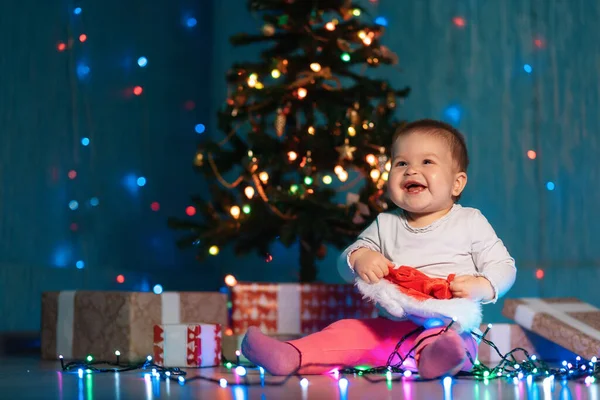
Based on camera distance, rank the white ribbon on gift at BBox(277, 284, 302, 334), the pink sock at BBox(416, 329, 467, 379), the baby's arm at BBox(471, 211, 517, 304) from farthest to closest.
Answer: the white ribbon on gift at BBox(277, 284, 302, 334)
the baby's arm at BBox(471, 211, 517, 304)
the pink sock at BBox(416, 329, 467, 379)

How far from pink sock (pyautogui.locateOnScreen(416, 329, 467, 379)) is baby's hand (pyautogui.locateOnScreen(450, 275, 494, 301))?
0.22 meters

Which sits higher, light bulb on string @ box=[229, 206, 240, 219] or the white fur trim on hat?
light bulb on string @ box=[229, 206, 240, 219]

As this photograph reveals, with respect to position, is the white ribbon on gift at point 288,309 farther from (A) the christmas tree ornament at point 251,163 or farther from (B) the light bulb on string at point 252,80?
(B) the light bulb on string at point 252,80

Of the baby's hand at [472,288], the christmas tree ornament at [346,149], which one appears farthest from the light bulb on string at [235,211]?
the baby's hand at [472,288]

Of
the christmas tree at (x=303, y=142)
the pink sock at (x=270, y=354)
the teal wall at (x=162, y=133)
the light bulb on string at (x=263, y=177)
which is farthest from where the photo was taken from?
the teal wall at (x=162, y=133)

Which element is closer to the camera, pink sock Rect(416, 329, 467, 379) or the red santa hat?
pink sock Rect(416, 329, 467, 379)

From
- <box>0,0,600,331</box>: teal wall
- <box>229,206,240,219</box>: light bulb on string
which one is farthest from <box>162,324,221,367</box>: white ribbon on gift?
<box>0,0,600,331</box>: teal wall

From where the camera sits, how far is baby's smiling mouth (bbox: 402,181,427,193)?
2373 mm

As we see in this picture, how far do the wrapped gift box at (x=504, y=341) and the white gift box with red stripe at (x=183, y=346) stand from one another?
87 centimetres

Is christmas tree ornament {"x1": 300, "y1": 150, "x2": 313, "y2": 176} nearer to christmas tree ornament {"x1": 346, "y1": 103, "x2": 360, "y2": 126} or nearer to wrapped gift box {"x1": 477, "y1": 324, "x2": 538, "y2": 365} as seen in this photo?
christmas tree ornament {"x1": 346, "y1": 103, "x2": 360, "y2": 126}

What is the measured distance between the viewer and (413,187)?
2.38 meters

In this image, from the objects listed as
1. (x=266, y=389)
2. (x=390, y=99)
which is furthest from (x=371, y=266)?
(x=390, y=99)

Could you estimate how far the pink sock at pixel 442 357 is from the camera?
1.93m

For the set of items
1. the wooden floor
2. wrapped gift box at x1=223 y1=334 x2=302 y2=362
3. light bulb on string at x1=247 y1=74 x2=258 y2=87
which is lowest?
the wooden floor
